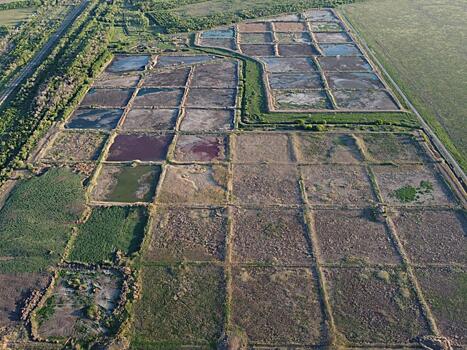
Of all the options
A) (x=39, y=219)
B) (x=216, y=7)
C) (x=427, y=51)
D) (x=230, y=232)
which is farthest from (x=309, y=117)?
(x=216, y=7)

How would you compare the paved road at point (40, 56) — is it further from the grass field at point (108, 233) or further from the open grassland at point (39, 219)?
the grass field at point (108, 233)

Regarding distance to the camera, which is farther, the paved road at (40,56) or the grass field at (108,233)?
the paved road at (40,56)

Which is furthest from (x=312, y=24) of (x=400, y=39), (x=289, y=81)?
(x=289, y=81)

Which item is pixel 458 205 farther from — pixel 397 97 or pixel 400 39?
pixel 400 39

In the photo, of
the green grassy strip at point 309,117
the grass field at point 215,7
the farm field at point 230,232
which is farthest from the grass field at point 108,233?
the grass field at point 215,7

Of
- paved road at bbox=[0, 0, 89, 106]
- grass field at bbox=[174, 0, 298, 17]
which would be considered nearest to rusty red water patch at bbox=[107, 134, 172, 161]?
paved road at bbox=[0, 0, 89, 106]

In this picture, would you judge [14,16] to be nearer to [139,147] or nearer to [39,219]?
[139,147]
